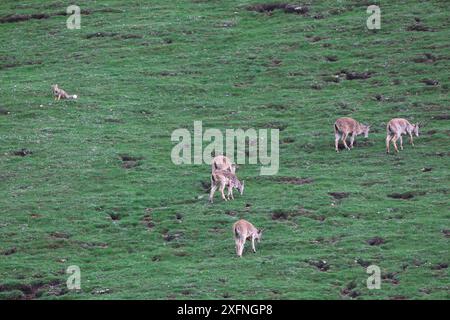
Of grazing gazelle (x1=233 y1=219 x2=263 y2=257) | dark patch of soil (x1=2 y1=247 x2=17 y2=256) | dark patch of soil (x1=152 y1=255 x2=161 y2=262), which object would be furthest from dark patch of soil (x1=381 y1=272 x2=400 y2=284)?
dark patch of soil (x1=2 y1=247 x2=17 y2=256)

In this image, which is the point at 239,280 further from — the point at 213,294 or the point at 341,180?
the point at 341,180

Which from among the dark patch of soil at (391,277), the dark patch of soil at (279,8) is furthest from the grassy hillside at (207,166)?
the dark patch of soil at (279,8)

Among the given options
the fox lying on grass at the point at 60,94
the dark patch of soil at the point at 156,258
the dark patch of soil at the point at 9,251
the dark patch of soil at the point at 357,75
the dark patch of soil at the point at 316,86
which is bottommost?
the dark patch of soil at the point at 156,258

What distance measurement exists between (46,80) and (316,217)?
23.1m

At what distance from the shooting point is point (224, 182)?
123ft

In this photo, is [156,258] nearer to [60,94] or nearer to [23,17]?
[60,94]

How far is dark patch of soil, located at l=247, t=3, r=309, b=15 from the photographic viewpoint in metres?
62.8

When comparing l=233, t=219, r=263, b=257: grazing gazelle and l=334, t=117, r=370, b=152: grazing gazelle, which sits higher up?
l=334, t=117, r=370, b=152: grazing gazelle

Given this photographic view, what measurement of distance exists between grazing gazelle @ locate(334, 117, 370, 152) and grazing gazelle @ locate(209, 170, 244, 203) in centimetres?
682

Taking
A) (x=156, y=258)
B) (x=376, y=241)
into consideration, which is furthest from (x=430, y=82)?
(x=156, y=258)

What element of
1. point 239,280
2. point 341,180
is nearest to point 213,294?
point 239,280

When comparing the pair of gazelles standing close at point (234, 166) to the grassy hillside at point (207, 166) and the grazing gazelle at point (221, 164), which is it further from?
the grassy hillside at point (207, 166)

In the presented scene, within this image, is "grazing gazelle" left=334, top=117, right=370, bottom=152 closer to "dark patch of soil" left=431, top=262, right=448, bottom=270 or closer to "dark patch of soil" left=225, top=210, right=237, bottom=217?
"dark patch of soil" left=225, top=210, right=237, bottom=217

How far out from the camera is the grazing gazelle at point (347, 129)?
43153 mm
